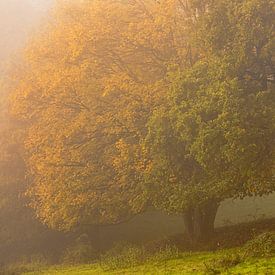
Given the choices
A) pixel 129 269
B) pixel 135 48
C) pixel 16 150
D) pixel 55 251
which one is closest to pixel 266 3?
pixel 135 48

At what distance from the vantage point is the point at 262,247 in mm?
13523

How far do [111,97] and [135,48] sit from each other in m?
2.36

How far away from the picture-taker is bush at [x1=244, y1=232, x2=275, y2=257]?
13.1 metres

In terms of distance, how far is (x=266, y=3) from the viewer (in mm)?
14617

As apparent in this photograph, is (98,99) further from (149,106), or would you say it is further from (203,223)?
(203,223)

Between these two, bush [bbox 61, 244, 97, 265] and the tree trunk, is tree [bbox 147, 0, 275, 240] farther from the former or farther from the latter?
bush [bbox 61, 244, 97, 265]

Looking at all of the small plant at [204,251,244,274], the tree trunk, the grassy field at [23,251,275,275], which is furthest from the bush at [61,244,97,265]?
the small plant at [204,251,244,274]

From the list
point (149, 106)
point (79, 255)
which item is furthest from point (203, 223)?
point (79, 255)

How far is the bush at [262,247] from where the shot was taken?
517 inches

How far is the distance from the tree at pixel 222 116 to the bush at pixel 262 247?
1.70 metres

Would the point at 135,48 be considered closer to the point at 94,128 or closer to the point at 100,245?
the point at 94,128

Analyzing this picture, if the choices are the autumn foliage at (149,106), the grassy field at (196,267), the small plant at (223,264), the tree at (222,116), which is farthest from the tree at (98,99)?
the small plant at (223,264)

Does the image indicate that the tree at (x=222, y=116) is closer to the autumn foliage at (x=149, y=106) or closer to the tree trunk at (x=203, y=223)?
the autumn foliage at (x=149, y=106)

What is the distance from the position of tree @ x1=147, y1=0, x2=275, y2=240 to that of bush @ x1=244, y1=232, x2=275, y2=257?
5.56ft
